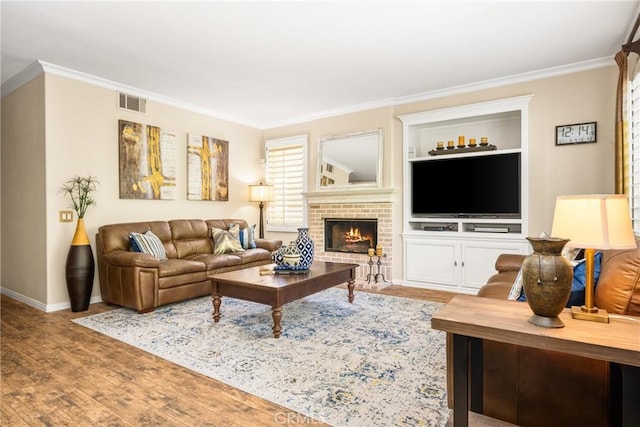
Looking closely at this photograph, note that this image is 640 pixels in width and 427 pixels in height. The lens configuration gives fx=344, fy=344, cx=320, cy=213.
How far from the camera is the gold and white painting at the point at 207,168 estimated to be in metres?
5.20

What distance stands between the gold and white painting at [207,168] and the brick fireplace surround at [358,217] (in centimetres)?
151

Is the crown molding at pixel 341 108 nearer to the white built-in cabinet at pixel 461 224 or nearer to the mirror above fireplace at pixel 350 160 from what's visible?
the white built-in cabinet at pixel 461 224

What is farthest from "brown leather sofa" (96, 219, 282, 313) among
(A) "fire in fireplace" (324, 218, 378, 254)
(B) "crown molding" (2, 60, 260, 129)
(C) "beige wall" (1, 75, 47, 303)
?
(B) "crown molding" (2, 60, 260, 129)

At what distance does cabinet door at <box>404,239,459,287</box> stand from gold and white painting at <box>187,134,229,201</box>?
3102mm

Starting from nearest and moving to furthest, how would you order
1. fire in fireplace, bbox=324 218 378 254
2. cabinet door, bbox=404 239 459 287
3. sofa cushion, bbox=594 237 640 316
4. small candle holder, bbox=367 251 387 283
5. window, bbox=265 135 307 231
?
sofa cushion, bbox=594 237 640 316 < cabinet door, bbox=404 239 459 287 < small candle holder, bbox=367 251 387 283 < fire in fireplace, bbox=324 218 378 254 < window, bbox=265 135 307 231

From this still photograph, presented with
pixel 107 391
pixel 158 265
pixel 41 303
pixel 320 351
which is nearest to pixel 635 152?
pixel 320 351

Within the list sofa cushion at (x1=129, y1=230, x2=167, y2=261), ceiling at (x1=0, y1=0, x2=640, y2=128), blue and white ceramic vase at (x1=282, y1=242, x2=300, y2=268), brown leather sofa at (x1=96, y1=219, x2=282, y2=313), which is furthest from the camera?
sofa cushion at (x1=129, y1=230, x2=167, y2=261)

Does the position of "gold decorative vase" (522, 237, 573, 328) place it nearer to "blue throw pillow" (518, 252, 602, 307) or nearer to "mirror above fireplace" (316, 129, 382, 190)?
"blue throw pillow" (518, 252, 602, 307)

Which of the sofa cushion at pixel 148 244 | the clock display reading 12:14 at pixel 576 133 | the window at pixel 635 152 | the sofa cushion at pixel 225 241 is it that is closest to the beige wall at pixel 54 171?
the sofa cushion at pixel 148 244

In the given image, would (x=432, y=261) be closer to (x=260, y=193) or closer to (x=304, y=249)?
(x=304, y=249)

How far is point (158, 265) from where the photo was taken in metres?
3.63

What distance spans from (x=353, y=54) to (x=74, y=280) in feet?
12.4

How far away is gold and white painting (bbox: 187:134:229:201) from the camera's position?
5195 millimetres

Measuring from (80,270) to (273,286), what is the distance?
234 cm
